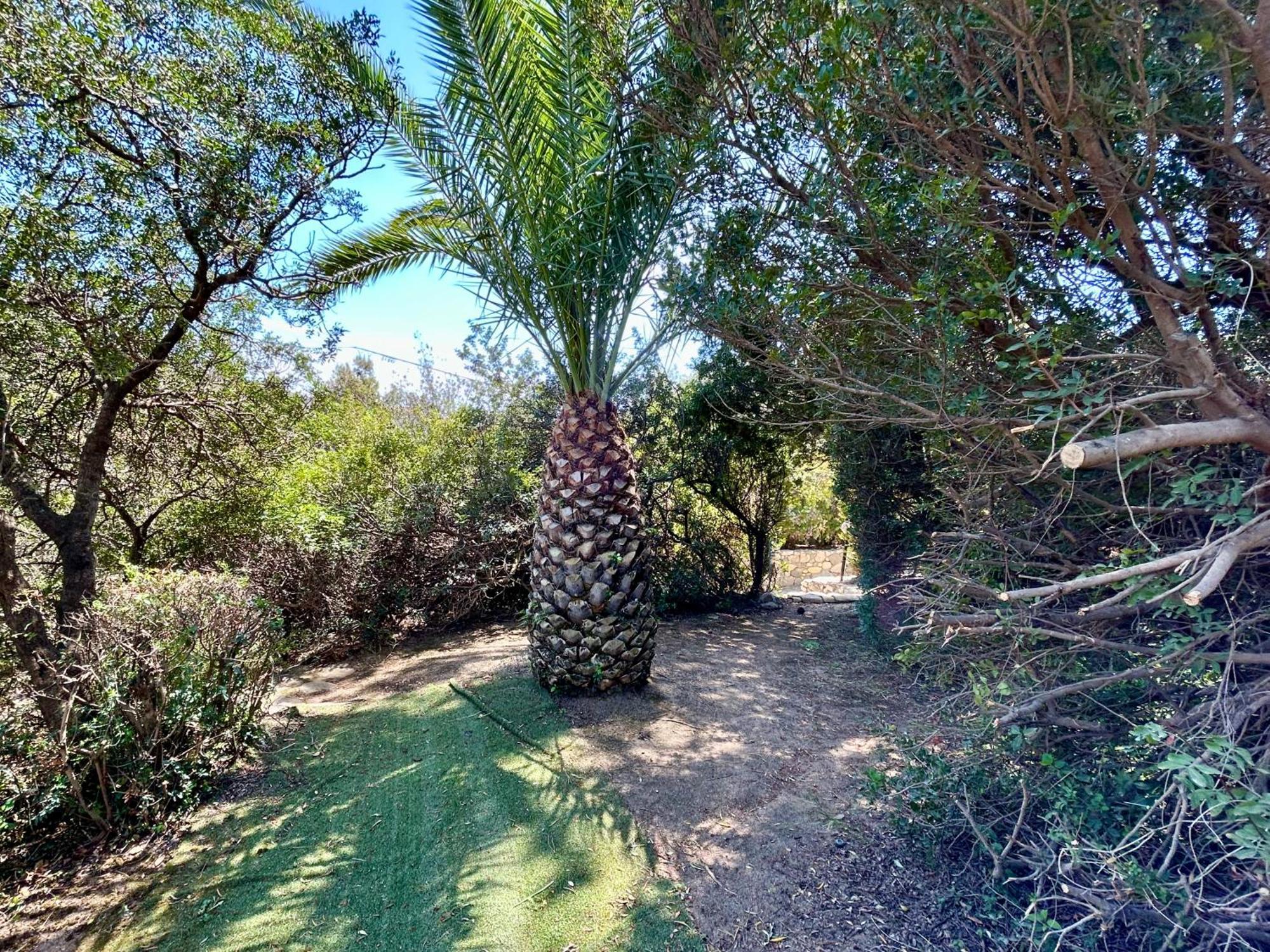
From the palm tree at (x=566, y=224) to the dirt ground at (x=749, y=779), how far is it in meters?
0.75

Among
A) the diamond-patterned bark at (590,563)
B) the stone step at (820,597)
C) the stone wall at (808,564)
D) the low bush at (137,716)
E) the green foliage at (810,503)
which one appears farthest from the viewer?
the stone wall at (808,564)

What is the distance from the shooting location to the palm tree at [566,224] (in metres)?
3.54

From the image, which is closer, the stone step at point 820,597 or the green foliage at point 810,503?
the green foliage at point 810,503

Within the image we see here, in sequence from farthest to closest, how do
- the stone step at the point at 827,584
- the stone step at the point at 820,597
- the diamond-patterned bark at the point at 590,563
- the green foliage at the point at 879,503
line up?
the stone step at the point at 827,584
the stone step at the point at 820,597
the green foliage at the point at 879,503
the diamond-patterned bark at the point at 590,563

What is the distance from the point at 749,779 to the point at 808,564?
8.46m

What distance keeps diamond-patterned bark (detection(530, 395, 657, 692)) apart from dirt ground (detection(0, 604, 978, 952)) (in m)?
0.33

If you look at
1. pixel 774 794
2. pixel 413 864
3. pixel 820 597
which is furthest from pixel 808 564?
pixel 413 864

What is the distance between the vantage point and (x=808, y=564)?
1097cm

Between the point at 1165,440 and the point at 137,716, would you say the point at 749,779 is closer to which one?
the point at 1165,440

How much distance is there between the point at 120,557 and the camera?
16.0ft

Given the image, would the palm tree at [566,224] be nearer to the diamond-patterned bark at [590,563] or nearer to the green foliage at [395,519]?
the diamond-patterned bark at [590,563]

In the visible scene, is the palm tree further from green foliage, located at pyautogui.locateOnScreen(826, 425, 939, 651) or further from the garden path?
green foliage, located at pyautogui.locateOnScreen(826, 425, 939, 651)

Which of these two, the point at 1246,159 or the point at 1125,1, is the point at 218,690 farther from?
the point at 1246,159

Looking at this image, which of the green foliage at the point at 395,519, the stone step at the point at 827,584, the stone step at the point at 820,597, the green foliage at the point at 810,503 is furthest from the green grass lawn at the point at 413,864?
the stone step at the point at 827,584
